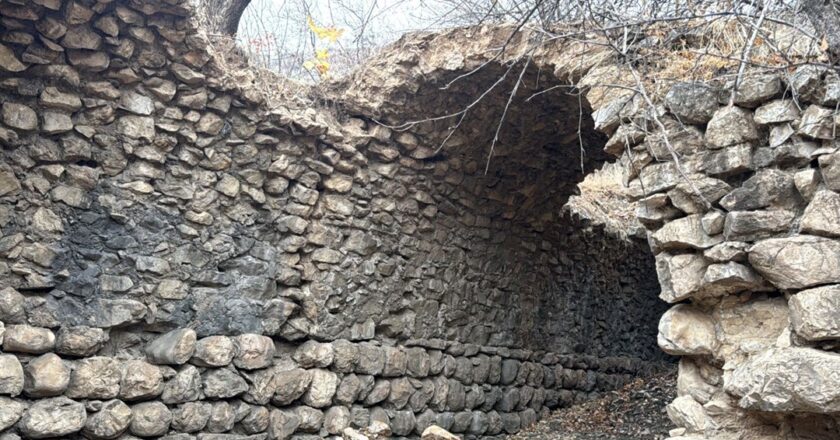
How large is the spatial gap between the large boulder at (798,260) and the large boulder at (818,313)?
0.05m

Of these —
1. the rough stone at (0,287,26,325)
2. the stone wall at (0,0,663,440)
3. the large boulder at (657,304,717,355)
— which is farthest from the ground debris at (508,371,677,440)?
the rough stone at (0,287,26,325)

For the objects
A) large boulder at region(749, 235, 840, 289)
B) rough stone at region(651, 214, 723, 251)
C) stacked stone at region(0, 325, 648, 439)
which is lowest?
stacked stone at region(0, 325, 648, 439)

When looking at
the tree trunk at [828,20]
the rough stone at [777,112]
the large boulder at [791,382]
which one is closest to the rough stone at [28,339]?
the large boulder at [791,382]

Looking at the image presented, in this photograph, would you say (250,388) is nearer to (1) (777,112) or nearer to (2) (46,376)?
(2) (46,376)

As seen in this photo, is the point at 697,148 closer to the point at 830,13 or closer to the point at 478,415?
the point at 830,13

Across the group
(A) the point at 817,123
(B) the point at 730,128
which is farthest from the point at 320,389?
(A) the point at 817,123

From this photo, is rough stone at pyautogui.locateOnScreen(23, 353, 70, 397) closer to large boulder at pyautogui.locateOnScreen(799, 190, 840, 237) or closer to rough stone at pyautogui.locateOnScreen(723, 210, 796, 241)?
rough stone at pyautogui.locateOnScreen(723, 210, 796, 241)

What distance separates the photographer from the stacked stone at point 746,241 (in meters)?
2.80

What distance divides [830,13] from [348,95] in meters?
3.05

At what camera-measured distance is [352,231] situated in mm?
5035

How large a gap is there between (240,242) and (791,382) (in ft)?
10.2

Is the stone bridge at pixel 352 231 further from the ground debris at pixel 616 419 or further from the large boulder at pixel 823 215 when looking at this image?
the ground debris at pixel 616 419

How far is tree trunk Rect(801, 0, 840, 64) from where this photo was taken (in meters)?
2.85

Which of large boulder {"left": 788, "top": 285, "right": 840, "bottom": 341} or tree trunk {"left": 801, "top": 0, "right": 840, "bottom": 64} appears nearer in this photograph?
large boulder {"left": 788, "top": 285, "right": 840, "bottom": 341}
